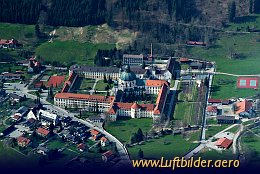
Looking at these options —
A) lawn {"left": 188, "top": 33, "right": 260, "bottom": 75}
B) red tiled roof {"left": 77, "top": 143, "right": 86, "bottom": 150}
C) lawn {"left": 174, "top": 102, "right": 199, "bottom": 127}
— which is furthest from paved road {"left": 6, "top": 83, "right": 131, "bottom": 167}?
lawn {"left": 188, "top": 33, "right": 260, "bottom": 75}

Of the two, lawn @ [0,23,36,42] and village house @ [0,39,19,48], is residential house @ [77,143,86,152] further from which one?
lawn @ [0,23,36,42]

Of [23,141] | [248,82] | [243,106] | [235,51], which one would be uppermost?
[235,51]

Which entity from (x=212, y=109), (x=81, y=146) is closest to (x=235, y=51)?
(x=212, y=109)

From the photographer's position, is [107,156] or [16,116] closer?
[107,156]

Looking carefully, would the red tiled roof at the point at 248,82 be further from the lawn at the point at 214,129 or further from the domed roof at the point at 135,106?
the domed roof at the point at 135,106

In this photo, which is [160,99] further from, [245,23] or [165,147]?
[245,23]

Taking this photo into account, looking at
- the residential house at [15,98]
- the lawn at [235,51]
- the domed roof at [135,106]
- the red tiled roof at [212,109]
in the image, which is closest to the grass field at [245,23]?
the lawn at [235,51]
